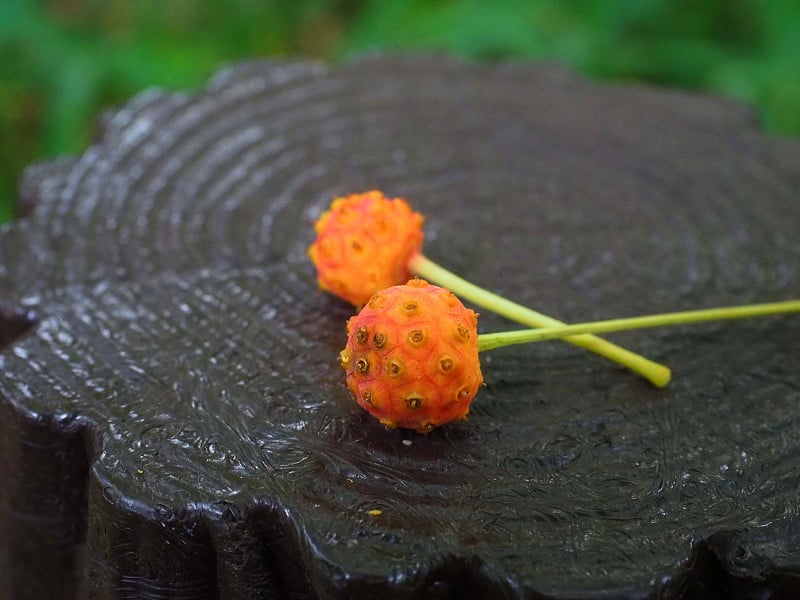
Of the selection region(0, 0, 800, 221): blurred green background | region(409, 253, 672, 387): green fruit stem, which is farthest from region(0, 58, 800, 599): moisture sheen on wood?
region(0, 0, 800, 221): blurred green background

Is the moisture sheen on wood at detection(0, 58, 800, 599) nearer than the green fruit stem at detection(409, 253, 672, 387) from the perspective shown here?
Yes

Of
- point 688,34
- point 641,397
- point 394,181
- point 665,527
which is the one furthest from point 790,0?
point 665,527

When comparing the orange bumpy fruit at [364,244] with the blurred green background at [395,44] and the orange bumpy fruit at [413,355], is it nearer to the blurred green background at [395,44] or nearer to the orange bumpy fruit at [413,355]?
the orange bumpy fruit at [413,355]

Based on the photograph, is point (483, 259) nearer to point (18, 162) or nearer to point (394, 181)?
point (394, 181)

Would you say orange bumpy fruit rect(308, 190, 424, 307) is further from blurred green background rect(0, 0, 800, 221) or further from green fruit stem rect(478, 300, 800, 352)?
blurred green background rect(0, 0, 800, 221)

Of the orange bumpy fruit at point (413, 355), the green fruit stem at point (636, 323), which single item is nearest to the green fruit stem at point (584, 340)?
the green fruit stem at point (636, 323)
